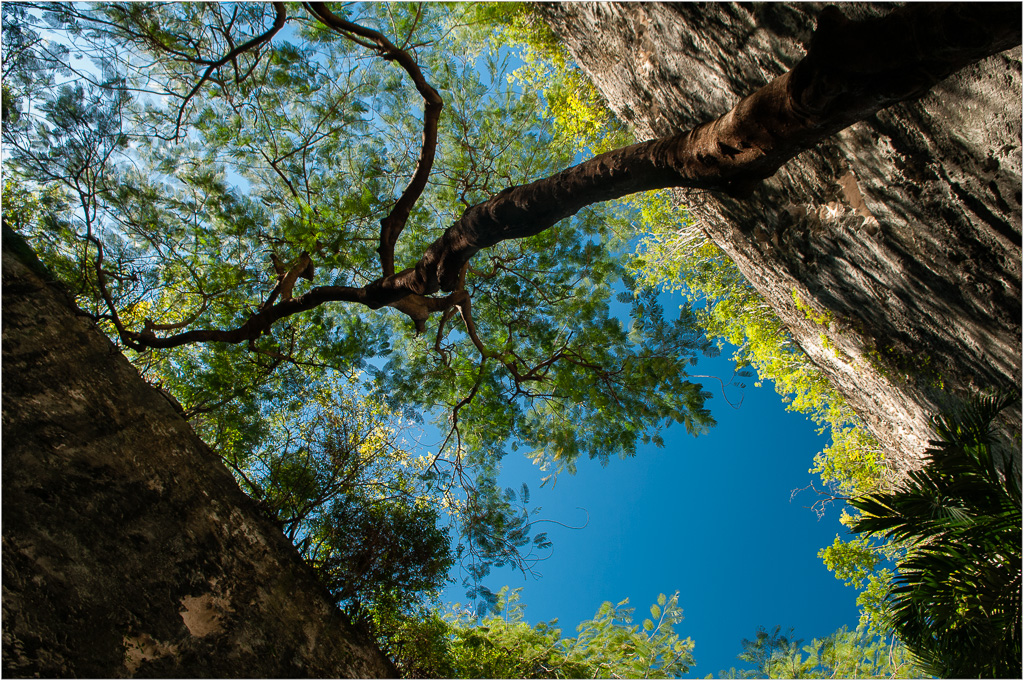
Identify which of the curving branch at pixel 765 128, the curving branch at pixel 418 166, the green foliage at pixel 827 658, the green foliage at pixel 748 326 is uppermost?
the green foliage at pixel 748 326

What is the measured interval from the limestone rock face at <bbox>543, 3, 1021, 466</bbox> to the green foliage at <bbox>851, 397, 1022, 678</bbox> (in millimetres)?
829

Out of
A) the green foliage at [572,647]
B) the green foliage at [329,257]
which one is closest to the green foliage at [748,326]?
the green foliage at [329,257]

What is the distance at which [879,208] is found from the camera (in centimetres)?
309

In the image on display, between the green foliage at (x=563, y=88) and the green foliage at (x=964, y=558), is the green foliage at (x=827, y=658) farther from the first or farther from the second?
the green foliage at (x=563, y=88)

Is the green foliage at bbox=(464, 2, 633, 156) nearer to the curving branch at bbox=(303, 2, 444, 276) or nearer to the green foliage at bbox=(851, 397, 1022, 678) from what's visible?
the curving branch at bbox=(303, 2, 444, 276)

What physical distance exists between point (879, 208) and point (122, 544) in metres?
5.31

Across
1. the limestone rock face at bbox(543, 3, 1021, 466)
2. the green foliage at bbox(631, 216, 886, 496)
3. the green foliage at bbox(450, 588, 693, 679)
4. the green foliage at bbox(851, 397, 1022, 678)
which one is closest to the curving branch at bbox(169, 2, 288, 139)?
the limestone rock face at bbox(543, 3, 1021, 466)

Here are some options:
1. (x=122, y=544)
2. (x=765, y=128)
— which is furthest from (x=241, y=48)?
(x=765, y=128)

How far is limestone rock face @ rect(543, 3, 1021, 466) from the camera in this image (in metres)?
2.42

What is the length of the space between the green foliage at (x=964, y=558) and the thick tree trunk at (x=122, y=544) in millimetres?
3616

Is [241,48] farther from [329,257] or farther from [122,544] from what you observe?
[122,544]

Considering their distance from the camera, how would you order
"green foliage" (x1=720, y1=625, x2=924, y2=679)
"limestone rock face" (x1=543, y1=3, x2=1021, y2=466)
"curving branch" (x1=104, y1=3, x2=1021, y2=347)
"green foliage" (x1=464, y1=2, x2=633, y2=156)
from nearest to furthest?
1. "curving branch" (x1=104, y1=3, x2=1021, y2=347)
2. "limestone rock face" (x1=543, y1=3, x2=1021, y2=466)
3. "green foliage" (x1=720, y1=625, x2=924, y2=679)
4. "green foliage" (x1=464, y1=2, x2=633, y2=156)

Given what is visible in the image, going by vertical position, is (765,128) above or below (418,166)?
below

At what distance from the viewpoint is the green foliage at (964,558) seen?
7.68 ft
